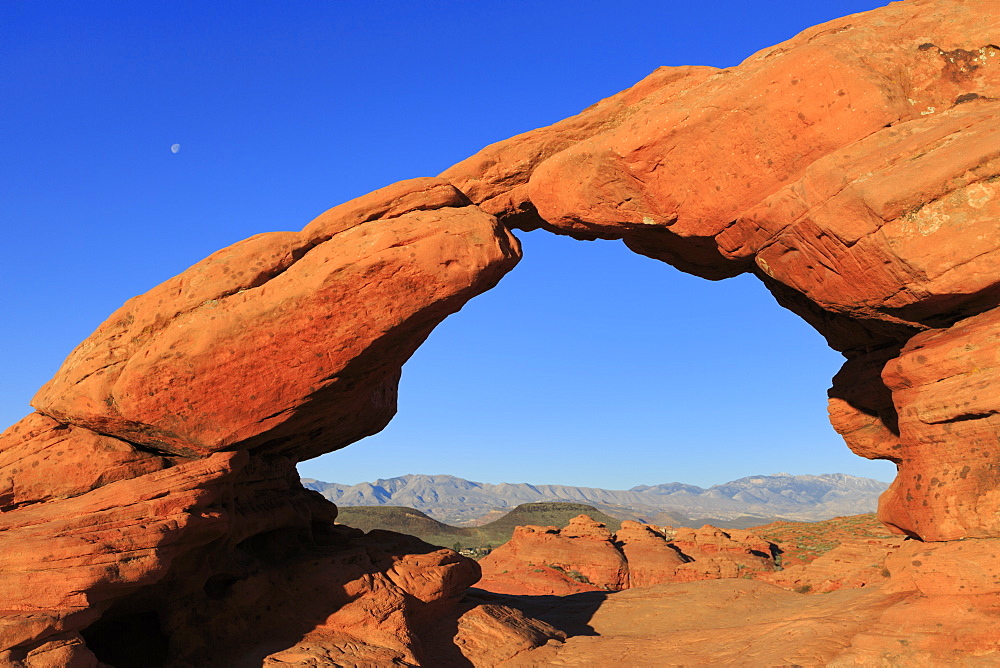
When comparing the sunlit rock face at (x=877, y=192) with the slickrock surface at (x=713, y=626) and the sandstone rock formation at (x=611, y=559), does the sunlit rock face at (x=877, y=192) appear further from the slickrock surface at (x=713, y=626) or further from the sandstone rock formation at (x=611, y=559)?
the sandstone rock formation at (x=611, y=559)

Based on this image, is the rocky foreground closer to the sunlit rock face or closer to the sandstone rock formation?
the sunlit rock face

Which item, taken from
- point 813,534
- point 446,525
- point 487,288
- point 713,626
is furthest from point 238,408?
point 446,525

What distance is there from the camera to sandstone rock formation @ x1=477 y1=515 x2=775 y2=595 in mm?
31953

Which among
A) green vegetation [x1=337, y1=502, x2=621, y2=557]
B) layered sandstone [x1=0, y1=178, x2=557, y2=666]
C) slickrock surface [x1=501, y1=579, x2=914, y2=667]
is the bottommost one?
green vegetation [x1=337, y1=502, x2=621, y2=557]

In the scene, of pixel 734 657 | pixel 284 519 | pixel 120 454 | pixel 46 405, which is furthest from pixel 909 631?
pixel 46 405

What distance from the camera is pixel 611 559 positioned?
34344 mm

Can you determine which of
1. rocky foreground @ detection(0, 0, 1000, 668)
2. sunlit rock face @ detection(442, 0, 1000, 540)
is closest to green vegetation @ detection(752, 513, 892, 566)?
rocky foreground @ detection(0, 0, 1000, 668)

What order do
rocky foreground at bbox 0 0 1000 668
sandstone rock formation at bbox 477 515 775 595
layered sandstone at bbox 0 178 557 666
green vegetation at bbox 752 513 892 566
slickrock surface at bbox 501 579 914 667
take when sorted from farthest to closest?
green vegetation at bbox 752 513 892 566 < sandstone rock formation at bbox 477 515 775 595 < layered sandstone at bbox 0 178 557 666 < slickrock surface at bbox 501 579 914 667 < rocky foreground at bbox 0 0 1000 668

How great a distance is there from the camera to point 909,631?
36.7ft

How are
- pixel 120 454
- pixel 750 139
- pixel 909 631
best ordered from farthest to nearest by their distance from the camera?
pixel 120 454 → pixel 750 139 → pixel 909 631

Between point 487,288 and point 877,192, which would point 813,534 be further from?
point 877,192

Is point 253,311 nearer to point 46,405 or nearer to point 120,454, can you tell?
point 120,454

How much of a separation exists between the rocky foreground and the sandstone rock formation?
50.4 ft

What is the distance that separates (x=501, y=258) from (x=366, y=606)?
8.26 m
